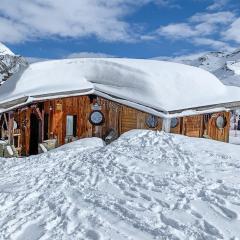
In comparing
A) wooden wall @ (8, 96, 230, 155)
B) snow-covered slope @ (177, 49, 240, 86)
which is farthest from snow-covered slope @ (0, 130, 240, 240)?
snow-covered slope @ (177, 49, 240, 86)

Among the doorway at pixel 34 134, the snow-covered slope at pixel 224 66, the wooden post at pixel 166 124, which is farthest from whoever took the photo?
the snow-covered slope at pixel 224 66

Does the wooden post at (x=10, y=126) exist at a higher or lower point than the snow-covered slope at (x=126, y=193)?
higher

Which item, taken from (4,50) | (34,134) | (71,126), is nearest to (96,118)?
(71,126)

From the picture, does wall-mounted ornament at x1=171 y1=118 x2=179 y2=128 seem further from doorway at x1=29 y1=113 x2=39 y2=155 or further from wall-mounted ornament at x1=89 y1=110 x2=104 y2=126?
doorway at x1=29 y1=113 x2=39 y2=155

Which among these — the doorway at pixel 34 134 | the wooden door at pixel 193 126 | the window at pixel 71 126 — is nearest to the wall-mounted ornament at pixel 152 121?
the wooden door at pixel 193 126

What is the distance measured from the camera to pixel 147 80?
1856 centimetres

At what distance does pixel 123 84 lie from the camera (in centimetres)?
1855

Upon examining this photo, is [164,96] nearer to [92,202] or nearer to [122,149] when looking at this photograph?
[122,149]

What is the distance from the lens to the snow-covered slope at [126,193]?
593 cm

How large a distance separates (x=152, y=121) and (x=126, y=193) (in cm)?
932

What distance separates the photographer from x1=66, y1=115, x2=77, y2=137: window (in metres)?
17.3

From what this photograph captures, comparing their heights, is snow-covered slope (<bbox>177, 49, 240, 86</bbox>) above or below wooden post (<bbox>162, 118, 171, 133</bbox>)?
above

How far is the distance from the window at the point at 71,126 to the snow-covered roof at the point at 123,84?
1218 millimetres

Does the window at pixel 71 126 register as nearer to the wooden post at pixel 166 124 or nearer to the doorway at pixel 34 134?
the doorway at pixel 34 134
